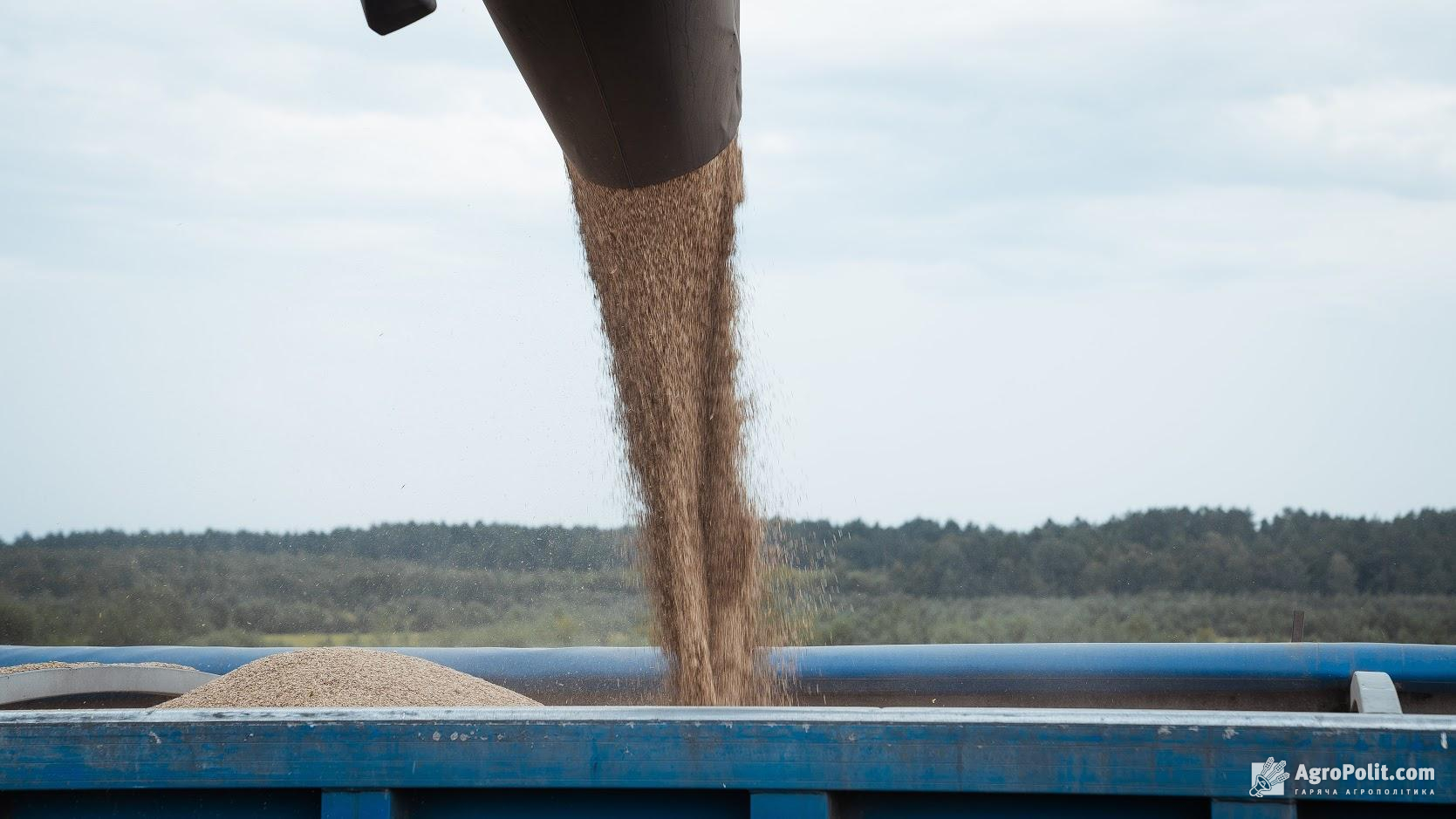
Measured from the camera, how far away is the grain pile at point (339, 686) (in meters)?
2.43

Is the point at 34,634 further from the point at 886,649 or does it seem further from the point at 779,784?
the point at 779,784

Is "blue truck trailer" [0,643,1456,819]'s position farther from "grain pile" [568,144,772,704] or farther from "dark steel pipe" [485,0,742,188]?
"grain pile" [568,144,772,704]

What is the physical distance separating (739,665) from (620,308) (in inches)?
37.9

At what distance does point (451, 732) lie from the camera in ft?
4.82

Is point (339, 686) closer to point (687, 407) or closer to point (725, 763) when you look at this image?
point (687, 407)

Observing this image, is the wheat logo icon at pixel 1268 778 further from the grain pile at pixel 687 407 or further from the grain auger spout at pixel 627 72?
the grain pile at pixel 687 407

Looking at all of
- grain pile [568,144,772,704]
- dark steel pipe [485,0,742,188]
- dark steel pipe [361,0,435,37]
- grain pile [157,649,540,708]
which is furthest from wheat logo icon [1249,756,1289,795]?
grain pile [568,144,772,704]

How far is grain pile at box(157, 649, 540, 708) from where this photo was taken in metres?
2.43

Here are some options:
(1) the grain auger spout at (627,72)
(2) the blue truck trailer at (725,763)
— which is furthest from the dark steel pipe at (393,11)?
(2) the blue truck trailer at (725,763)

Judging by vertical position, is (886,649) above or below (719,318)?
below

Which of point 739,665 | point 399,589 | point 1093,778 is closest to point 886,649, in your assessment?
point 739,665

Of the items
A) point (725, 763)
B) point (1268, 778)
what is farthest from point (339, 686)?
point (1268, 778)

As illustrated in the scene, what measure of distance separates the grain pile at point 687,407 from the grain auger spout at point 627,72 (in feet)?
2.96

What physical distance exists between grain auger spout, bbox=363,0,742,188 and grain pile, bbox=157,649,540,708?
47.0 inches
